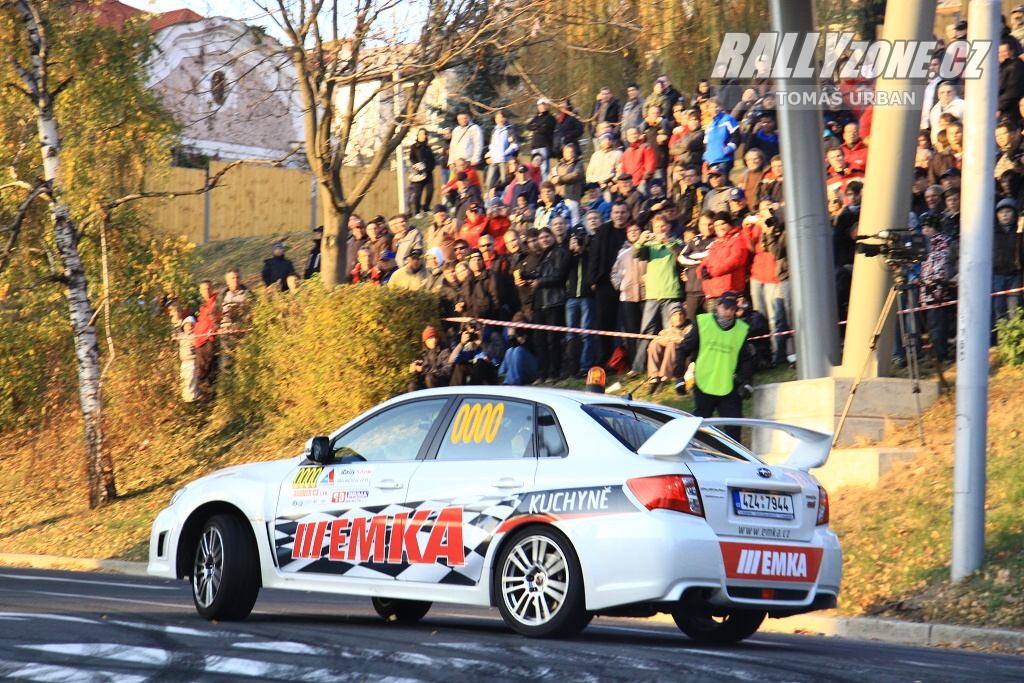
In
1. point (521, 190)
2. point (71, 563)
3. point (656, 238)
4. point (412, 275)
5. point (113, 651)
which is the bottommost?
point (71, 563)

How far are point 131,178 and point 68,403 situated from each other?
4492 millimetres

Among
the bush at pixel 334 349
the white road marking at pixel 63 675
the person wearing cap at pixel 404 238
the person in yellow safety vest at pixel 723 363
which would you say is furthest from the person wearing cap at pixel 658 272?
the white road marking at pixel 63 675

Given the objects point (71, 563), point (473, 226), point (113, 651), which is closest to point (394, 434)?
point (113, 651)

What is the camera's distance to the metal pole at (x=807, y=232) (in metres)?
16.8

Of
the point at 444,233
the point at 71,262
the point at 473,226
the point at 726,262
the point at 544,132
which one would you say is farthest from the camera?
the point at 544,132

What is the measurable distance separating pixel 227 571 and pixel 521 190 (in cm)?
1472

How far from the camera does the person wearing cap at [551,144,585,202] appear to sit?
24.4 metres

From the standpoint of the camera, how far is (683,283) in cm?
1933

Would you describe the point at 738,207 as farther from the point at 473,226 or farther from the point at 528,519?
the point at 528,519

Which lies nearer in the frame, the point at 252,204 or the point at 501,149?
the point at 501,149

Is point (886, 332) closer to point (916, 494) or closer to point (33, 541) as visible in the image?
point (916, 494)

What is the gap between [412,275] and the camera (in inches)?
916

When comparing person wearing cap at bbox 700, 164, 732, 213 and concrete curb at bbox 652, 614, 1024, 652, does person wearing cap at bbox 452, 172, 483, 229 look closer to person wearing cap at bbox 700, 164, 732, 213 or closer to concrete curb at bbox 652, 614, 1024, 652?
person wearing cap at bbox 700, 164, 732, 213

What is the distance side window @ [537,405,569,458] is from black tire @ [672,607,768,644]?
1373mm
